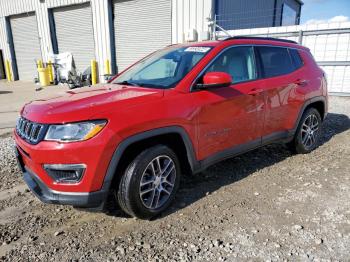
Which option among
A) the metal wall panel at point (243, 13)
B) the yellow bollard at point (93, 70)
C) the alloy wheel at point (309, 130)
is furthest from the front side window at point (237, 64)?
the yellow bollard at point (93, 70)

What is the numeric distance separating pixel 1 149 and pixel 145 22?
967 cm

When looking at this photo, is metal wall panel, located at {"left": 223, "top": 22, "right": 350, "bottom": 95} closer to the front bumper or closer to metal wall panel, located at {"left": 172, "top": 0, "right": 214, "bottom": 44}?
metal wall panel, located at {"left": 172, "top": 0, "right": 214, "bottom": 44}

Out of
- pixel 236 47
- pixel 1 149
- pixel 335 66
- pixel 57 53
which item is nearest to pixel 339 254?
pixel 236 47

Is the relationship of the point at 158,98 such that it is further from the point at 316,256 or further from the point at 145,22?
the point at 145,22

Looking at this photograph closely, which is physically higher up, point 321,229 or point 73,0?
point 73,0

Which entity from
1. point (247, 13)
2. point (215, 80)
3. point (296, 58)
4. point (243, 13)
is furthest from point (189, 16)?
point (215, 80)

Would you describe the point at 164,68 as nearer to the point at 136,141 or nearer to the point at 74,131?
the point at 136,141

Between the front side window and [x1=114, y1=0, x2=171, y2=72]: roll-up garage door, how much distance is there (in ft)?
30.4

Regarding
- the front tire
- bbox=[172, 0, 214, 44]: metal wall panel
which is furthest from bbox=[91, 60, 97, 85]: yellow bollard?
the front tire

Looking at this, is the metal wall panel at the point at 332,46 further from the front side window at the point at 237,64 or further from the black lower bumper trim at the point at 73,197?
the black lower bumper trim at the point at 73,197

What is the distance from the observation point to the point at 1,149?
17.7 feet

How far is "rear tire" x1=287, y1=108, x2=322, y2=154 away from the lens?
4852mm

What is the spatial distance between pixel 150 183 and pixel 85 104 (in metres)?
1.00

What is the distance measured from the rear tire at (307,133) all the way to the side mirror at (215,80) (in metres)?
2.19
